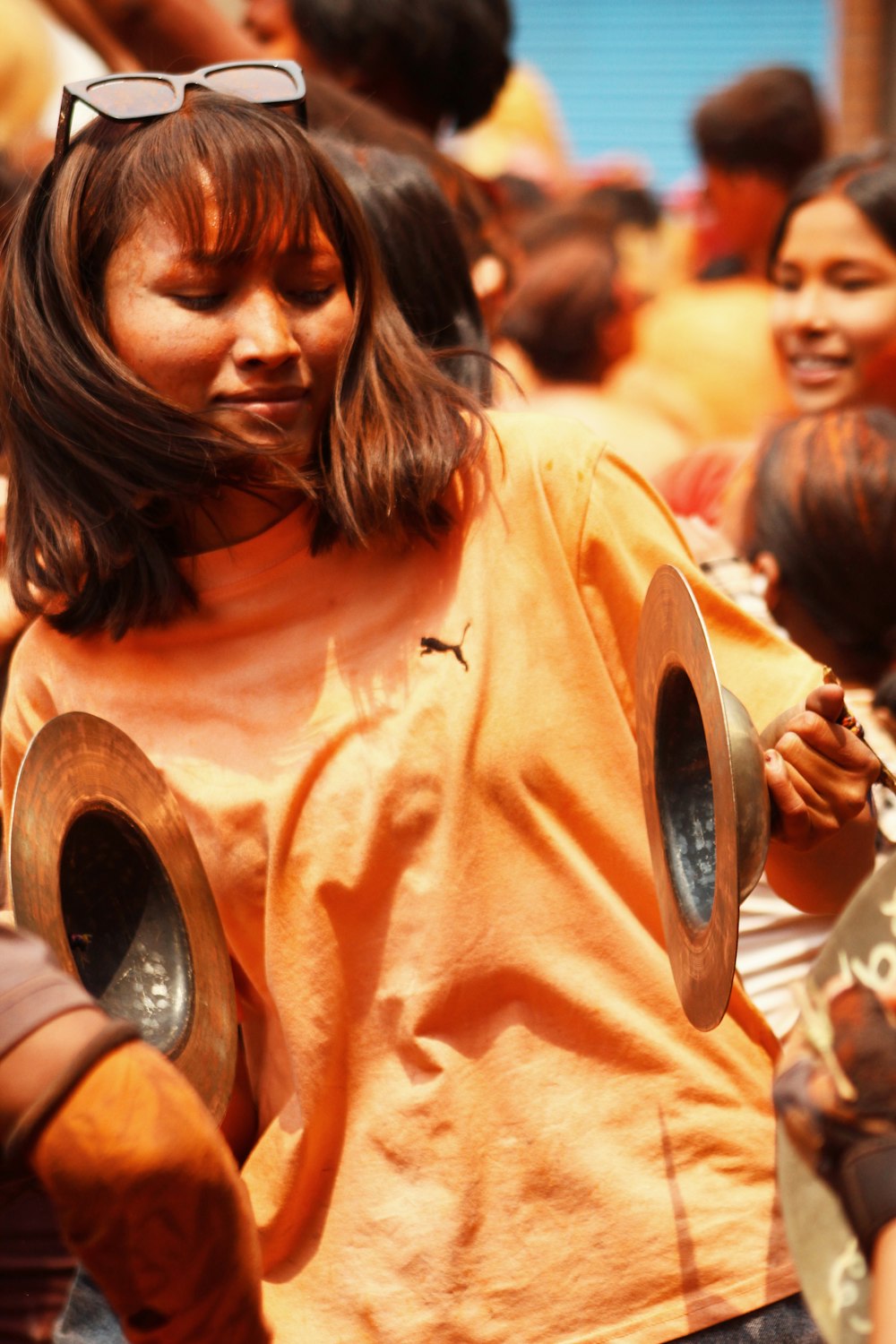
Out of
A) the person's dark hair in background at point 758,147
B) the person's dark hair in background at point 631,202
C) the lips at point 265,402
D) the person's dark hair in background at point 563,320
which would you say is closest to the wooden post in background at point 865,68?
the person's dark hair in background at point 631,202

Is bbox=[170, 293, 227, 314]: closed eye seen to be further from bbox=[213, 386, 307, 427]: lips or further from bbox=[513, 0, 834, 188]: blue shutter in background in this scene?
bbox=[513, 0, 834, 188]: blue shutter in background

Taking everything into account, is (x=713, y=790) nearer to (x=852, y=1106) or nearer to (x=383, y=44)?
(x=852, y=1106)

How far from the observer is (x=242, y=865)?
86.1 inches

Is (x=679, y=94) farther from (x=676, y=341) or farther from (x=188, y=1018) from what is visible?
(x=188, y=1018)

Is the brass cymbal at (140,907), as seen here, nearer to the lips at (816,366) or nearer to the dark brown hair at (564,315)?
the lips at (816,366)

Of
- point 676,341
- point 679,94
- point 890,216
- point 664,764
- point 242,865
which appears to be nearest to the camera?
A: point 664,764

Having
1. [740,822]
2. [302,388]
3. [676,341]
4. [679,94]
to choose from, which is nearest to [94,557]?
[302,388]

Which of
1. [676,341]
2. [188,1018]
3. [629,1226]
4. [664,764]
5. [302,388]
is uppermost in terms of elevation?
[302,388]

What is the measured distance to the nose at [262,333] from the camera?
2.12m

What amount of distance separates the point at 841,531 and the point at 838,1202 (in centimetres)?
196

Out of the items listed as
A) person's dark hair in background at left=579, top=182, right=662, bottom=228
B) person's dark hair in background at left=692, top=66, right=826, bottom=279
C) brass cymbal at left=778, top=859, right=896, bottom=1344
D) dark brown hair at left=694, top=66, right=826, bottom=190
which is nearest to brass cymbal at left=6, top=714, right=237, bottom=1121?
brass cymbal at left=778, top=859, right=896, bottom=1344

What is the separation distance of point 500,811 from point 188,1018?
1.52 feet

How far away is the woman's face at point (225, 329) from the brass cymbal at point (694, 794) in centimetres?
53

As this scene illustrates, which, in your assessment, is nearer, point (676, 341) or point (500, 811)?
point (500, 811)
